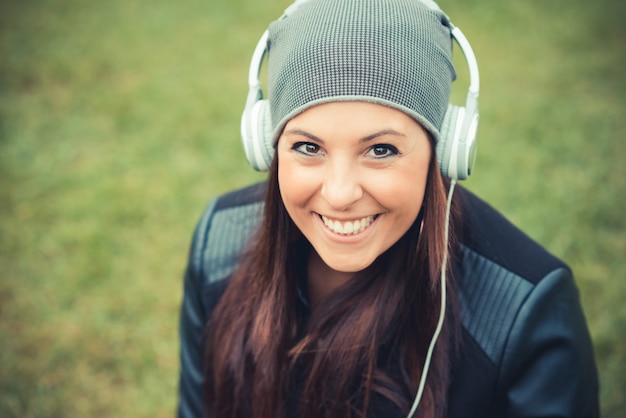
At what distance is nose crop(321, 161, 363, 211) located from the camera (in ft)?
4.90

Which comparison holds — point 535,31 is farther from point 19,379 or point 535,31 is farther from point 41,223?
point 19,379

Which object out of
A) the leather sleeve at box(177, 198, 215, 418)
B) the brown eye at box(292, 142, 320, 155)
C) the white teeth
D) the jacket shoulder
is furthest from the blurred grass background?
the brown eye at box(292, 142, 320, 155)

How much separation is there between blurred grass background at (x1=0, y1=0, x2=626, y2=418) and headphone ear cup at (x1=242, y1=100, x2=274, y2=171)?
192cm

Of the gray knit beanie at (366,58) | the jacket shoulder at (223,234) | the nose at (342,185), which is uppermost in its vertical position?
the gray knit beanie at (366,58)

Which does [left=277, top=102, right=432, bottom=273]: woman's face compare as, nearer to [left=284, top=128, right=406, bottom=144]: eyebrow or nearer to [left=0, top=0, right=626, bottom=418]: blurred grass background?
[left=284, top=128, right=406, bottom=144]: eyebrow

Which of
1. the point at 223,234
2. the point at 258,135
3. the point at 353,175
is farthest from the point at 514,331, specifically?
the point at 223,234

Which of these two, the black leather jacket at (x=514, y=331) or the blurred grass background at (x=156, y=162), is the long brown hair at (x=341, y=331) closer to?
the black leather jacket at (x=514, y=331)

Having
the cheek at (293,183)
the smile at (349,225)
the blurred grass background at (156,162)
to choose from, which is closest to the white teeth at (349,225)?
the smile at (349,225)

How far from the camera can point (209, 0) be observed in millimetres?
6945

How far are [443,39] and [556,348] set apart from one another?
3.18 ft

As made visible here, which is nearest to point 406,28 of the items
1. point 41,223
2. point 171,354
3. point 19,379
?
point 171,354

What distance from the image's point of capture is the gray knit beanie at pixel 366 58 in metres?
1.43

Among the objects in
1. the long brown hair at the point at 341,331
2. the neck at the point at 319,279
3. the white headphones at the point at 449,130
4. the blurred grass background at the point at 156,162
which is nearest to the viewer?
the white headphones at the point at 449,130

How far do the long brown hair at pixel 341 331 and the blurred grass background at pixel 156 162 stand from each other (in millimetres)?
1435
